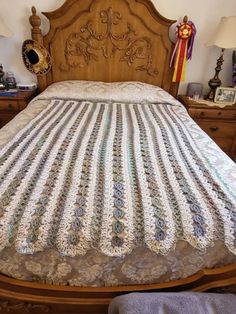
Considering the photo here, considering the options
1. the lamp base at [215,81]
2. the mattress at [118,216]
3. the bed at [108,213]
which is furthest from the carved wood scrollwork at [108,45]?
the mattress at [118,216]

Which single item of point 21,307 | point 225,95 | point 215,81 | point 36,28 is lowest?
point 21,307

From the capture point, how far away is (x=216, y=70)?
230 centimetres

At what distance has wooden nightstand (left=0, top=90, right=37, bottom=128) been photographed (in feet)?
7.20

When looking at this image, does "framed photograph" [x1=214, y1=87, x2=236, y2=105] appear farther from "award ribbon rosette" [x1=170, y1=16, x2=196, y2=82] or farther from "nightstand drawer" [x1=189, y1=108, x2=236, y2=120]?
"award ribbon rosette" [x1=170, y1=16, x2=196, y2=82]

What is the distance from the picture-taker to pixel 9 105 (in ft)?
7.29

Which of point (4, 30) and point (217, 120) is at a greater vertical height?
point (4, 30)

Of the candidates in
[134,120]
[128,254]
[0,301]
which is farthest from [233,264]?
[134,120]

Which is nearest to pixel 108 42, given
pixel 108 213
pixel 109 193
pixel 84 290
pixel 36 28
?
pixel 36 28

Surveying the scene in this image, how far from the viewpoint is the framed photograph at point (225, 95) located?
2278 mm

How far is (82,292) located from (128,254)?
23 centimetres

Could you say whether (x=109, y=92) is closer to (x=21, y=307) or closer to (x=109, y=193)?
(x=109, y=193)

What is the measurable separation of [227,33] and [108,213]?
2.02 metres

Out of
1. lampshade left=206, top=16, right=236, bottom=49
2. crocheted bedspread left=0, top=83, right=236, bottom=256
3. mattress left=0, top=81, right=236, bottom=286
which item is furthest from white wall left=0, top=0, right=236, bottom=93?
mattress left=0, top=81, right=236, bottom=286

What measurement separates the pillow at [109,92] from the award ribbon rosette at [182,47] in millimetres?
319
